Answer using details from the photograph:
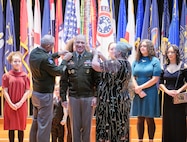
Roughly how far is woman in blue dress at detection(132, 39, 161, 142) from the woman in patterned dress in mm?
786

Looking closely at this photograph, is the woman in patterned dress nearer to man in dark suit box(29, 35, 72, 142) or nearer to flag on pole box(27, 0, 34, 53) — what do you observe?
man in dark suit box(29, 35, 72, 142)

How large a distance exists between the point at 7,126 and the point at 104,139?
1383 millimetres

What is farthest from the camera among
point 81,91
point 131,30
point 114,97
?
point 131,30

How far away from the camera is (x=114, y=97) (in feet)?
11.0

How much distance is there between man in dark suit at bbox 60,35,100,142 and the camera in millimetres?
3525

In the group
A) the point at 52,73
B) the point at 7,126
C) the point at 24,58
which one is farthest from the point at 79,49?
the point at 24,58

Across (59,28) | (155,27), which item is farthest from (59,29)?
(155,27)

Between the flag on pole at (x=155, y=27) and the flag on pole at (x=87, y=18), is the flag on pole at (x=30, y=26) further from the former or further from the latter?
the flag on pole at (x=155, y=27)

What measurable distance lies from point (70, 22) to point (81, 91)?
7.80 feet

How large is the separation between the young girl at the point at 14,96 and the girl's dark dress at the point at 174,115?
Answer: 66.3 inches

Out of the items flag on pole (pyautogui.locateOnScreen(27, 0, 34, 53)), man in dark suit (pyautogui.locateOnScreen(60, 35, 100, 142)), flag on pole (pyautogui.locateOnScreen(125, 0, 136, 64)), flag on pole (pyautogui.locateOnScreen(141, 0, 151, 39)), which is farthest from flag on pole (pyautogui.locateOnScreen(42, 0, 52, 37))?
man in dark suit (pyautogui.locateOnScreen(60, 35, 100, 142))

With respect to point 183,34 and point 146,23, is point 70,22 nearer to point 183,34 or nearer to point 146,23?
point 146,23

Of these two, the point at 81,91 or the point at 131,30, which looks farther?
the point at 131,30

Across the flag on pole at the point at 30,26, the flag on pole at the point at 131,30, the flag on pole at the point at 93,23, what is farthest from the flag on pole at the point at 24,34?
the flag on pole at the point at 131,30
